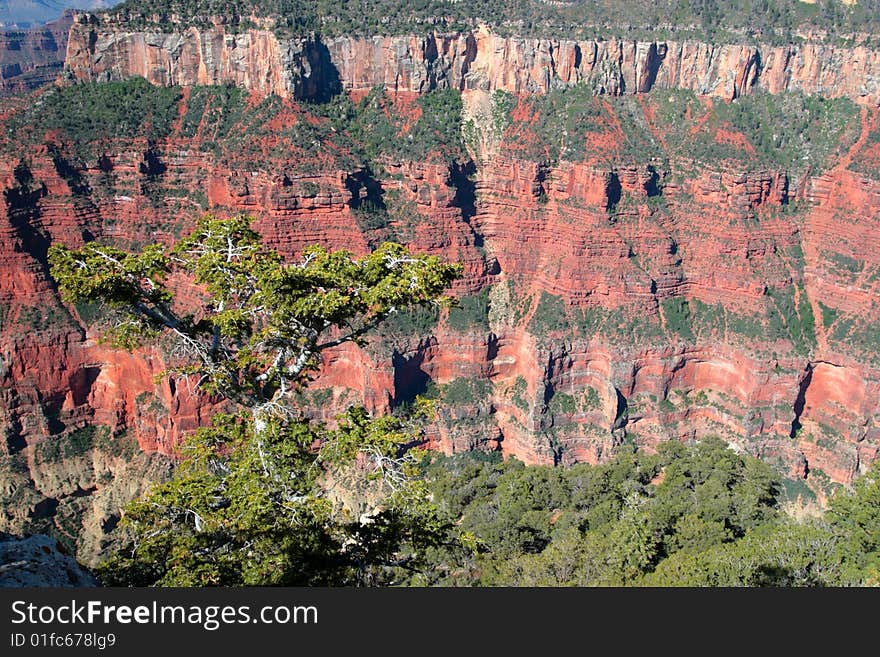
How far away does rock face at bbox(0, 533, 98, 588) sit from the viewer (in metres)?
15.8

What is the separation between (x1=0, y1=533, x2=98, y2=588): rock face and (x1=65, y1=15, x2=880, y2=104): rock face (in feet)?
182

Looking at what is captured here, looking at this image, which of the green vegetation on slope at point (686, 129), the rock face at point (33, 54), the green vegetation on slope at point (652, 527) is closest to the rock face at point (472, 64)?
the green vegetation on slope at point (686, 129)

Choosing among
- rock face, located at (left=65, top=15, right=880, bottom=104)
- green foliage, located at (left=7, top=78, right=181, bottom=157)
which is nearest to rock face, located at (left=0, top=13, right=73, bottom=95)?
green foliage, located at (left=7, top=78, right=181, bottom=157)

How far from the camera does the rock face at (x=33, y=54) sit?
136000 millimetres

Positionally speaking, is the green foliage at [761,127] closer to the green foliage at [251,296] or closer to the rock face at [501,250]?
the rock face at [501,250]

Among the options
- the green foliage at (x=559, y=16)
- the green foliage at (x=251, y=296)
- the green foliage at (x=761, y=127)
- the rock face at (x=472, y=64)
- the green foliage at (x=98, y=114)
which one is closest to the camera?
the green foliage at (x=251, y=296)

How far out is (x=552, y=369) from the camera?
6262cm

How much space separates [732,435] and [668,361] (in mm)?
7630

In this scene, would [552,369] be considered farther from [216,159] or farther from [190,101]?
[190,101]

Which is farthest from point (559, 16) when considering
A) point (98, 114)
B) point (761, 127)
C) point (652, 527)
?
point (652, 527)

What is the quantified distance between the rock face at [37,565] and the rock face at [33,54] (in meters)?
134

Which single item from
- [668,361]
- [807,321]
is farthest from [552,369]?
[807,321]

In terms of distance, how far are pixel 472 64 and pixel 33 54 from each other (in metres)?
121

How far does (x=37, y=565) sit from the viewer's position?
16.4 meters
